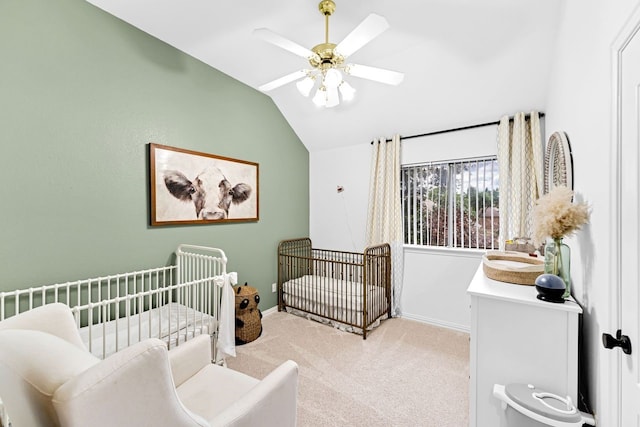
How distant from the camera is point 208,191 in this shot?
279cm

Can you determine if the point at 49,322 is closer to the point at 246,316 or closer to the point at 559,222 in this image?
the point at 246,316

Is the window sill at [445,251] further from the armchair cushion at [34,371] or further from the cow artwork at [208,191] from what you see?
the armchair cushion at [34,371]

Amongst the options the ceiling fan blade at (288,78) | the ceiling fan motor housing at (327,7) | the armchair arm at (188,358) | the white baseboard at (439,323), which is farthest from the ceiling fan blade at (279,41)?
the white baseboard at (439,323)

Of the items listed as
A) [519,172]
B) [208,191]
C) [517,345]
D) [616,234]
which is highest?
[519,172]

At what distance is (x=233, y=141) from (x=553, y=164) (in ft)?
9.55

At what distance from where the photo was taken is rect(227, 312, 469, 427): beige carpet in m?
1.78

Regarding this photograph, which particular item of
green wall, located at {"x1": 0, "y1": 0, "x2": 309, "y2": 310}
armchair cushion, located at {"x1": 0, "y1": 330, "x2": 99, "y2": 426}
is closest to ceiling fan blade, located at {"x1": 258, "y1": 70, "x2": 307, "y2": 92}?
green wall, located at {"x1": 0, "y1": 0, "x2": 309, "y2": 310}

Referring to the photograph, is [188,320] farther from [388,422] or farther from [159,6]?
[159,6]

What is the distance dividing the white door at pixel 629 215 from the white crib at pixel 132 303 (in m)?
2.10

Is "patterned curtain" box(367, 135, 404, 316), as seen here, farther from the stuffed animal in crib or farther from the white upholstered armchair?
the white upholstered armchair

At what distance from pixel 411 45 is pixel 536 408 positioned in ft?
8.52

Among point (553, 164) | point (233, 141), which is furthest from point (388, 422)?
point (233, 141)

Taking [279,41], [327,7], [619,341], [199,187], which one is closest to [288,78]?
[279,41]

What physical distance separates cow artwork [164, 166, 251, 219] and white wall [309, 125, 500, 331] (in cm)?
138
